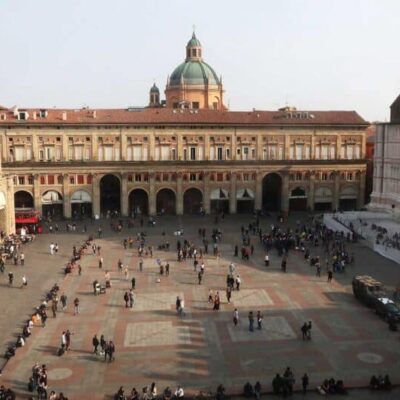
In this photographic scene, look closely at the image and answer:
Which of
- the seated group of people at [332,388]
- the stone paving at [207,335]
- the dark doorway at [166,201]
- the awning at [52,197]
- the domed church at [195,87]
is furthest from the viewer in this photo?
the domed church at [195,87]

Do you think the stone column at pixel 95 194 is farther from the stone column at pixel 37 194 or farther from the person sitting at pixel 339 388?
the person sitting at pixel 339 388

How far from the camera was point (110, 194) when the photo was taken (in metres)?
77.5

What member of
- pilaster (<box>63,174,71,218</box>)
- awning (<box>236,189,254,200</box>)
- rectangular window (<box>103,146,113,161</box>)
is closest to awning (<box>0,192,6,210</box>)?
pilaster (<box>63,174,71,218</box>)

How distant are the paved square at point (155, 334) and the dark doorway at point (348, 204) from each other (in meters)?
51.7

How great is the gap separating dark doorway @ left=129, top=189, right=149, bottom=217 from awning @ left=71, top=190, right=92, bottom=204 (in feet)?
18.9

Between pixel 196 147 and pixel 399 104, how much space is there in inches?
1010

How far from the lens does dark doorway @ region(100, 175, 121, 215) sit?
252ft

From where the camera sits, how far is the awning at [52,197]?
72562 mm

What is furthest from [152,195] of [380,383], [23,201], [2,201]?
[380,383]

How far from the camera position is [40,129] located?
236ft

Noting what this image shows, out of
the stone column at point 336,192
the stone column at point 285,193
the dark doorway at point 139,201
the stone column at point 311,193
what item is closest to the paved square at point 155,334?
the dark doorway at point 139,201

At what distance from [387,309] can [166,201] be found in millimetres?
48239

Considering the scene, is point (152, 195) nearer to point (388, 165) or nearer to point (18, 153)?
point (18, 153)

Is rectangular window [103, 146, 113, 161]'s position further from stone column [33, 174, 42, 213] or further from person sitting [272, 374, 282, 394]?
person sitting [272, 374, 282, 394]
